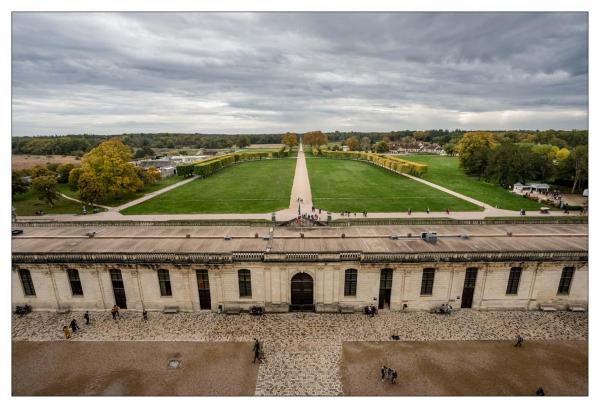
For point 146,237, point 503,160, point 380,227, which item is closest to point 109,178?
point 146,237

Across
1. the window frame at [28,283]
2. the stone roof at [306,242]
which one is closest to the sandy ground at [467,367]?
the stone roof at [306,242]

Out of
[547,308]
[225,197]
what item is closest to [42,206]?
[225,197]

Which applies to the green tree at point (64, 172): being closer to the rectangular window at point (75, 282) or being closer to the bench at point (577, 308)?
the rectangular window at point (75, 282)

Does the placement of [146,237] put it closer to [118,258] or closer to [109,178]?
[118,258]

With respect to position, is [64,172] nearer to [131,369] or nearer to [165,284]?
[165,284]

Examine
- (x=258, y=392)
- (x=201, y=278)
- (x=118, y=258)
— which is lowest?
(x=258, y=392)
